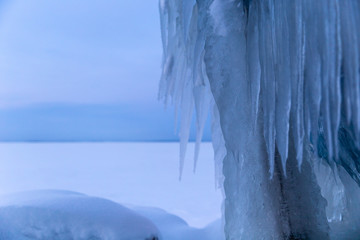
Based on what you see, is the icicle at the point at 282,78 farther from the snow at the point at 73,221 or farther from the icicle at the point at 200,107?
the snow at the point at 73,221

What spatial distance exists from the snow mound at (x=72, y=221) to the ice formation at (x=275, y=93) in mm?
785

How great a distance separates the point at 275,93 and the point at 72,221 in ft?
5.31

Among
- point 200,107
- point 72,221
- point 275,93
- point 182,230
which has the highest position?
point 275,93

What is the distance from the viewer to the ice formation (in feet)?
4.70

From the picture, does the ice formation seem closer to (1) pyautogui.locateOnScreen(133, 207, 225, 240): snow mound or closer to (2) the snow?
(2) the snow

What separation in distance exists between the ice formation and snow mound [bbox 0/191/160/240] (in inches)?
30.9

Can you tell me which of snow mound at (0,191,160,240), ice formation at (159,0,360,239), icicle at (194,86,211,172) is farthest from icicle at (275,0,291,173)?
snow mound at (0,191,160,240)

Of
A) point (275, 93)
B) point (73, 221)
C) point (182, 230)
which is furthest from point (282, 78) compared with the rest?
point (182, 230)

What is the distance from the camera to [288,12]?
5.15 feet

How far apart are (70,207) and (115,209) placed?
Answer: 327mm

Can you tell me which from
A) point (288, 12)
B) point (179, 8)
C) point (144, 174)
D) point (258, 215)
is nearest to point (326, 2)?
point (288, 12)

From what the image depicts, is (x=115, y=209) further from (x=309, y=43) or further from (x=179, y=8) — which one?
(x=309, y=43)

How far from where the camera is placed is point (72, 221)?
2.44 meters

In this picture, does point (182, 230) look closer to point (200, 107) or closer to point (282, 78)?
point (200, 107)
